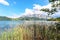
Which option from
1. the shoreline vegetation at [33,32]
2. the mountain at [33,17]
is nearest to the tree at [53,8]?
the mountain at [33,17]

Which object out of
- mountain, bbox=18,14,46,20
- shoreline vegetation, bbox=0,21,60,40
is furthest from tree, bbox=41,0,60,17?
shoreline vegetation, bbox=0,21,60,40

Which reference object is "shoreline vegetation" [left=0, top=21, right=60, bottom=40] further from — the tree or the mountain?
the tree

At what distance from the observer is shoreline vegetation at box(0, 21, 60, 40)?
4.46m

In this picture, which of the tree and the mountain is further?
the tree

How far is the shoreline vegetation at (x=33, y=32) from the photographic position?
14.6 ft

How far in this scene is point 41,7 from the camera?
4590mm

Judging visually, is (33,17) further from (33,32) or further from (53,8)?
(53,8)

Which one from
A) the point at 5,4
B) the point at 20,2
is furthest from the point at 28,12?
the point at 5,4

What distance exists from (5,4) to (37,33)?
1172 millimetres

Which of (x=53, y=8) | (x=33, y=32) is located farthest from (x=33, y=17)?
A: (x=53, y=8)

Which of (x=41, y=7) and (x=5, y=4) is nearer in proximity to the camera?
(x=5, y=4)

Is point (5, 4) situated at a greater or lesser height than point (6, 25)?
greater

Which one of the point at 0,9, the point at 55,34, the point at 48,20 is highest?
the point at 0,9

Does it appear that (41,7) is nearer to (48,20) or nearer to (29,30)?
(48,20)
